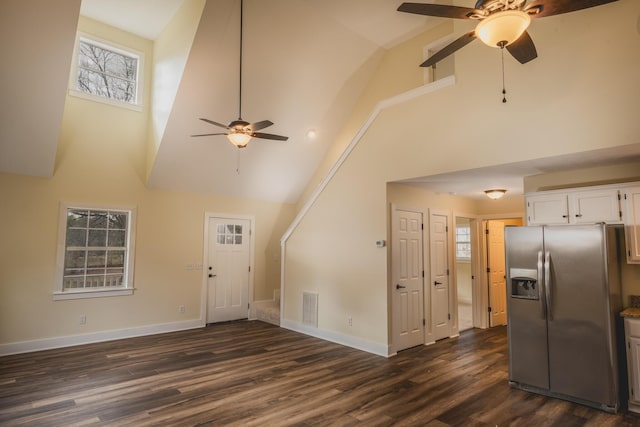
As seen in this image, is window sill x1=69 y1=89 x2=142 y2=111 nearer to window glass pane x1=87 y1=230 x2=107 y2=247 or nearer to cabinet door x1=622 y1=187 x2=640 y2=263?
window glass pane x1=87 y1=230 x2=107 y2=247

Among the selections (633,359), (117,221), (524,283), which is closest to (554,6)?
(524,283)

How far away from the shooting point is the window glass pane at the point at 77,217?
594 centimetres

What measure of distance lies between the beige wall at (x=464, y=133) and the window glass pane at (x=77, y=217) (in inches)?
139

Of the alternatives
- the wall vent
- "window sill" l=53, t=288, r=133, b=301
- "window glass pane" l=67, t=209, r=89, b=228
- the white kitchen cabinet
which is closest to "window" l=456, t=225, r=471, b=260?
the wall vent

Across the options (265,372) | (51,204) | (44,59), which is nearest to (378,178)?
(265,372)

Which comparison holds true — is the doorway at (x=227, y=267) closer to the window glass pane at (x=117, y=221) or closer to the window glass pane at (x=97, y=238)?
the window glass pane at (x=117, y=221)

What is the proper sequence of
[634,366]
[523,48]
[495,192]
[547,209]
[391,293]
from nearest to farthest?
[523,48], [634,366], [547,209], [391,293], [495,192]

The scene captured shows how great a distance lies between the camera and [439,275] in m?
6.24

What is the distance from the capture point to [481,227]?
23.6 ft

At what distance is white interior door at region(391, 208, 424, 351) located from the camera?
545cm

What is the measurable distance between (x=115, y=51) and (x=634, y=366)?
8285 millimetres

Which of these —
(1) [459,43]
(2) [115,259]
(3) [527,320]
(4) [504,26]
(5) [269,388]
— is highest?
(1) [459,43]

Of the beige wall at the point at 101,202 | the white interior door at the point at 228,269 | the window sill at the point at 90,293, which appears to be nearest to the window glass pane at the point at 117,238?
the beige wall at the point at 101,202

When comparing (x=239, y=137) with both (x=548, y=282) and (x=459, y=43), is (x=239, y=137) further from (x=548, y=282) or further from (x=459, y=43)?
(x=548, y=282)
